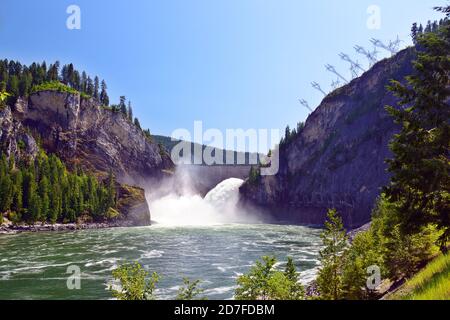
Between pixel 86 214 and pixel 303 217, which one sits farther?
pixel 303 217

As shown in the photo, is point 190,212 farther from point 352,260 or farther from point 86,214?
point 352,260

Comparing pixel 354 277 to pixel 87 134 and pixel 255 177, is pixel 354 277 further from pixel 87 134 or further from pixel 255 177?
pixel 255 177

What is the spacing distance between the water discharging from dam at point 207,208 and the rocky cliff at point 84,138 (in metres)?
15.6

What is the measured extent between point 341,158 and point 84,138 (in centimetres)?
9796

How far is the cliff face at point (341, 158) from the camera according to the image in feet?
365

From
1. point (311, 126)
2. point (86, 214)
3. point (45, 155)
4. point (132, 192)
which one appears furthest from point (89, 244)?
point (311, 126)

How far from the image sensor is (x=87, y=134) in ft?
478

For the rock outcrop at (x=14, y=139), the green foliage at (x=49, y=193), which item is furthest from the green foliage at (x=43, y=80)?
the green foliage at (x=49, y=193)

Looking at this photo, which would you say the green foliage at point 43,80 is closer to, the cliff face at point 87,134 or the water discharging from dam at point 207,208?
the cliff face at point 87,134

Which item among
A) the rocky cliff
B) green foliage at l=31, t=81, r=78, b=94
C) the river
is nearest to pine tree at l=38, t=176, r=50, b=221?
the rocky cliff

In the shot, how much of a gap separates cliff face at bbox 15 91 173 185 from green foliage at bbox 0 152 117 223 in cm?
1506

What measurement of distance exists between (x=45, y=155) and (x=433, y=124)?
130 meters

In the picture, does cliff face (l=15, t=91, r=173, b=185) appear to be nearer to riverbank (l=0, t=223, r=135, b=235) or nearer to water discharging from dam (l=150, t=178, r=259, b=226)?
water discharging from dam (l=150, t=178, r=259, b=226)
